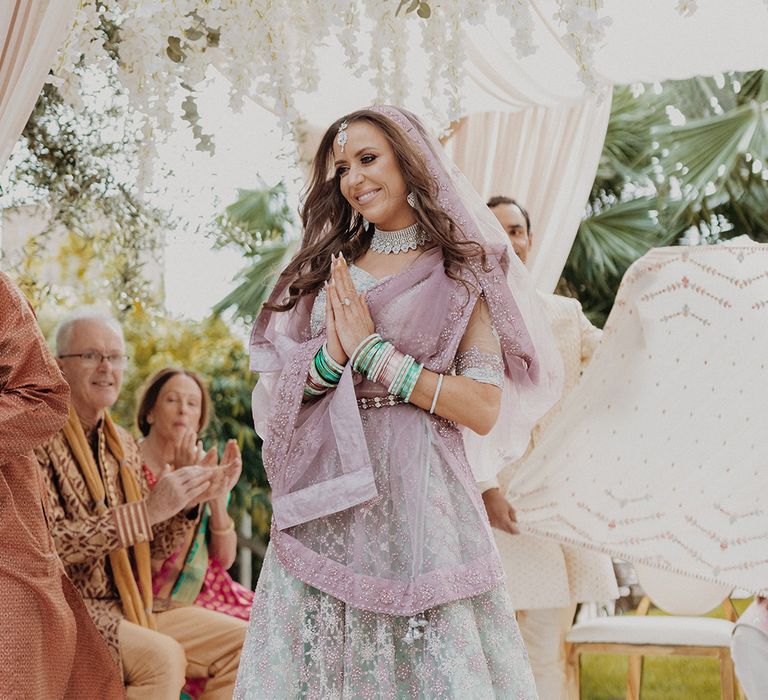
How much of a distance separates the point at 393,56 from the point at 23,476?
1.97 meters

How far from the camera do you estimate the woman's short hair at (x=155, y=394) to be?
465 centimetres

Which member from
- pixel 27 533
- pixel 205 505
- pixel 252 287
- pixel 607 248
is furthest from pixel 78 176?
pixel 252 287

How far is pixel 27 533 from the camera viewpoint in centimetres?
321

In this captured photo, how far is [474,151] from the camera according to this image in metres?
5.55

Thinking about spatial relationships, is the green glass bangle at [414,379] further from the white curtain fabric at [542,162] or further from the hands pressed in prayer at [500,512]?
the white curtain fabric at [542,162]

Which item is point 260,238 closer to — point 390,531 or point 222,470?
point 222,470

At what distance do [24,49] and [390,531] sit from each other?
1729 mm

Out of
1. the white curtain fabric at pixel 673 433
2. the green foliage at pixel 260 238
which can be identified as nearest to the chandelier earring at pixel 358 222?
the white curtain fabric at pixel 673 433

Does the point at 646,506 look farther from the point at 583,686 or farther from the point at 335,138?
the point at 583,686

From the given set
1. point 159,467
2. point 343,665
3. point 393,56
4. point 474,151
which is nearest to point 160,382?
point 159,467

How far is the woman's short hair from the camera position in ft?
15.3

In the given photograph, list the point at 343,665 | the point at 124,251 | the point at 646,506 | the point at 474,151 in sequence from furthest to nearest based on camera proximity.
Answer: the point at 474,151, the point at 124,251, the point at 646,506, the point at 343,665

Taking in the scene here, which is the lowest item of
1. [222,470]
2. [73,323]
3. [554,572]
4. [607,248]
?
[554,572]

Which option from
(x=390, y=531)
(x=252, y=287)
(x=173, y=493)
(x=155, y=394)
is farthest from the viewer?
(x=252, y=287)
